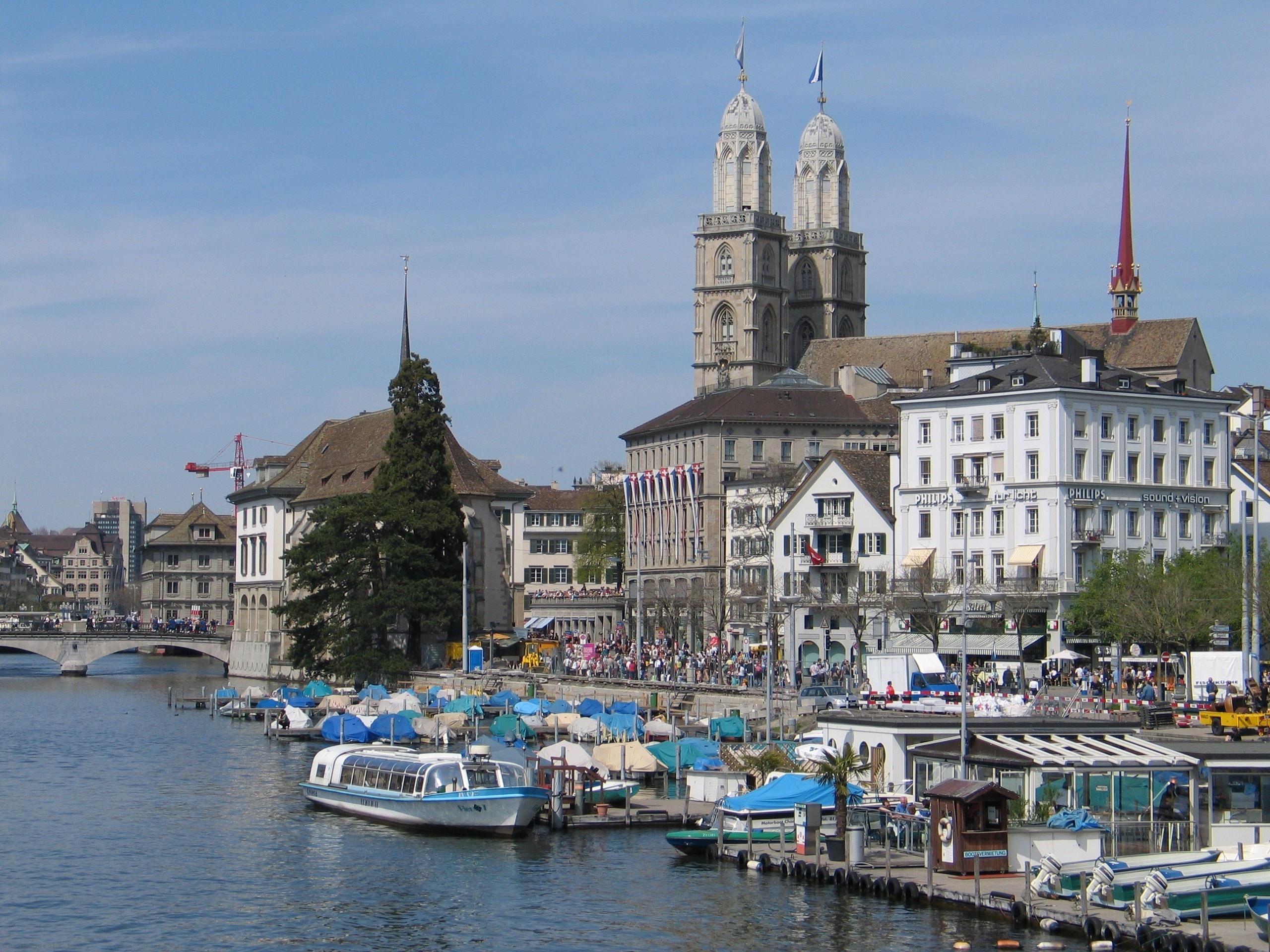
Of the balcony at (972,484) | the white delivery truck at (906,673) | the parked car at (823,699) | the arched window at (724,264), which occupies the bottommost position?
the parked car at (823,699)

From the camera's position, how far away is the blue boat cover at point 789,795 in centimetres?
4612

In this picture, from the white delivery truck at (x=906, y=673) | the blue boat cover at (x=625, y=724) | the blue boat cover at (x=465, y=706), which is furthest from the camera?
the blue boat cover at (x=465, y=706)

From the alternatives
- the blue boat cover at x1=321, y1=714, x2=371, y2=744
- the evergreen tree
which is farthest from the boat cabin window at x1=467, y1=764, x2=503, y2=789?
the evergreen tree

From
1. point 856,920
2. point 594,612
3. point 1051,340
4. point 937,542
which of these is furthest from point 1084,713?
point 594,612

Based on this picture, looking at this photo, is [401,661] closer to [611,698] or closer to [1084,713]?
[611,698]

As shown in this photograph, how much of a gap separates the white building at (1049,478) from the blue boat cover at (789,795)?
126ft

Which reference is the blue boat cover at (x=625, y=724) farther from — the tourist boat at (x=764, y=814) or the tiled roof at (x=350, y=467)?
the tiled roof at (x=350, y=467)

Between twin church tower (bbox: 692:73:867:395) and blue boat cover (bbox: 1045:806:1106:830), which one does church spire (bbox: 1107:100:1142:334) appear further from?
blue boat cover (bbox: 1045:806:1106:830)

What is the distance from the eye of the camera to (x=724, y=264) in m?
173

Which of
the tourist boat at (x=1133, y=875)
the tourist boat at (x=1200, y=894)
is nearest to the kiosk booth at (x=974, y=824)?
the tourist boat at (x=1133, y=875)

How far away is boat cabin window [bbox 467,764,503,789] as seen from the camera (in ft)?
174

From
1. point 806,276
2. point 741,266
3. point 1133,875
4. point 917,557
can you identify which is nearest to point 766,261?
point 741,266

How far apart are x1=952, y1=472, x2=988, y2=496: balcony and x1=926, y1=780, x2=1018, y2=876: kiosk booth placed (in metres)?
49.4

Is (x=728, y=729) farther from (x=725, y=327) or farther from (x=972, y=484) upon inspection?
(x=725, y=327)
